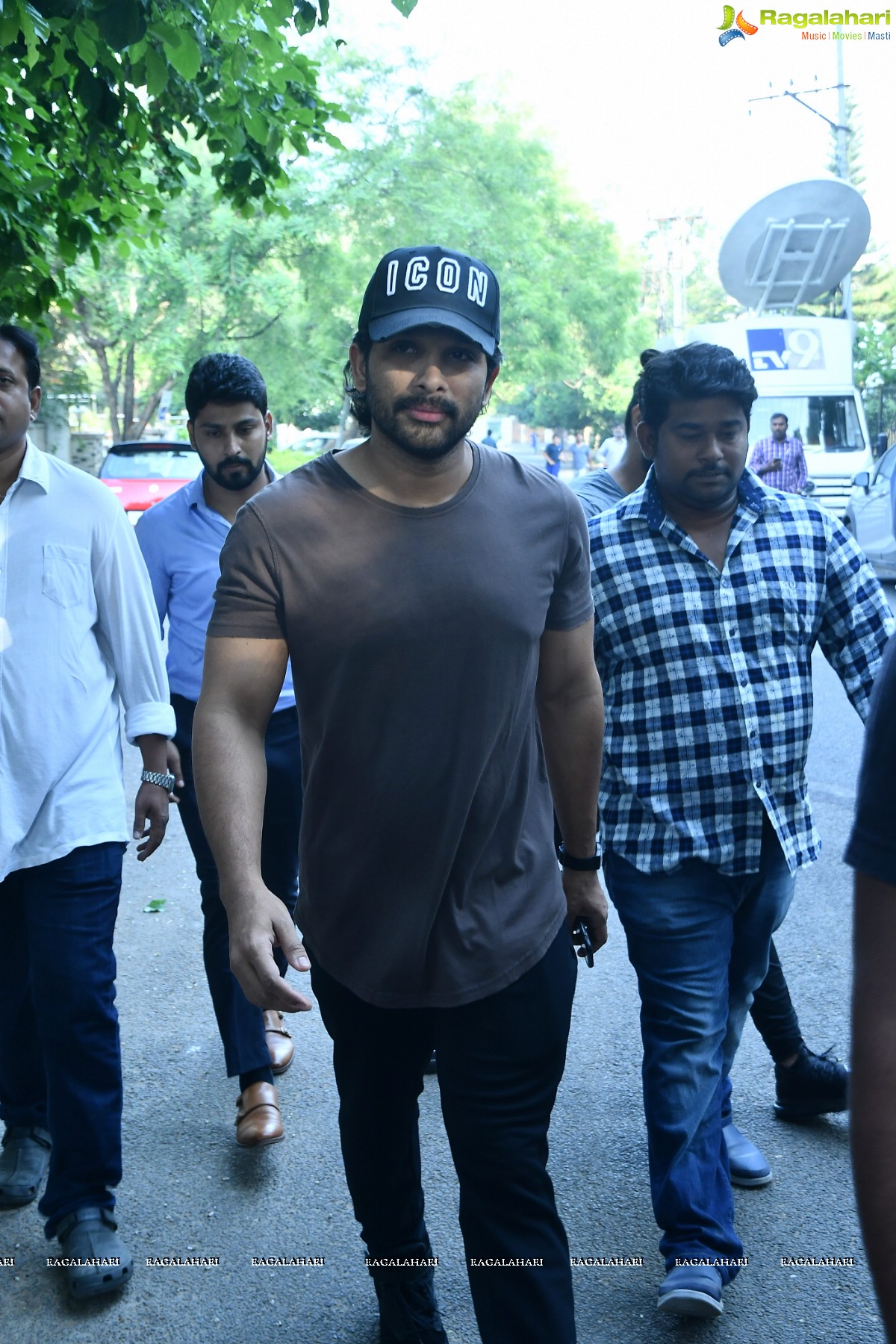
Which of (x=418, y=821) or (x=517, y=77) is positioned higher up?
(x=517, y=77)

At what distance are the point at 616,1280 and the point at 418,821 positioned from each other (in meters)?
1.46

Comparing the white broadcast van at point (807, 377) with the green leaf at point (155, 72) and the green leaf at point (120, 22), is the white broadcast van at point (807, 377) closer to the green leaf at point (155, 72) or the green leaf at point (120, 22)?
the green leaf at point (155, 72)

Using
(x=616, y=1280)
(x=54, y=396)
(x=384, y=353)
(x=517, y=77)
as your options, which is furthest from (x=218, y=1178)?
(x=517, y=77)

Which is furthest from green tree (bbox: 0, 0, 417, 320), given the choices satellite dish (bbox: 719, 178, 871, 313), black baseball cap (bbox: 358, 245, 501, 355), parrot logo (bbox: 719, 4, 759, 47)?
satellite dish (bbox: 719, 178, 871, 313)

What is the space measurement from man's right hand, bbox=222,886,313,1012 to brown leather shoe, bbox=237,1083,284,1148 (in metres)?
1.73

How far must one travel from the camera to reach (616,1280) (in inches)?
130

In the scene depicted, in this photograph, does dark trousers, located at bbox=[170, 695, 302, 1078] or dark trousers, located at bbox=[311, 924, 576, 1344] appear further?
dark trousers, located at bbox=[170, 695, 302, 1078]

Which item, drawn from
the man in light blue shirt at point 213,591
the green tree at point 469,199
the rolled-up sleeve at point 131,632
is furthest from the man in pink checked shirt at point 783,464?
the rolled-up sleeve at point 131,632

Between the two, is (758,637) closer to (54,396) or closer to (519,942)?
(519,942)

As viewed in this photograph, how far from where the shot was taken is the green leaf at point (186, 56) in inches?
183

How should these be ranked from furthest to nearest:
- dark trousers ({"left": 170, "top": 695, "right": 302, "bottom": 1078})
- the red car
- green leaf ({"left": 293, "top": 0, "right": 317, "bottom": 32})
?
1. the red car
2. green leaf ({"left": 293, "top": 0, "right": 317, "bottom": 32})
3. dark trousers ({"left": 170, "top": 695, "right": 302, "bottom": 1078})

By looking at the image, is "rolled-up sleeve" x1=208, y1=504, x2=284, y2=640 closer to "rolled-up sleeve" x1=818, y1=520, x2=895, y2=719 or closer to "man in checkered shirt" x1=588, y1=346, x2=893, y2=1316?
"man in checkered shirt" x1=588, y1=346, x2=893, y2=1316

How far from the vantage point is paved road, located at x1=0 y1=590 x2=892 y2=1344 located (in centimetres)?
315

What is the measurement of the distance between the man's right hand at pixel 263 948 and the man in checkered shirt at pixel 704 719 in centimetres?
107
